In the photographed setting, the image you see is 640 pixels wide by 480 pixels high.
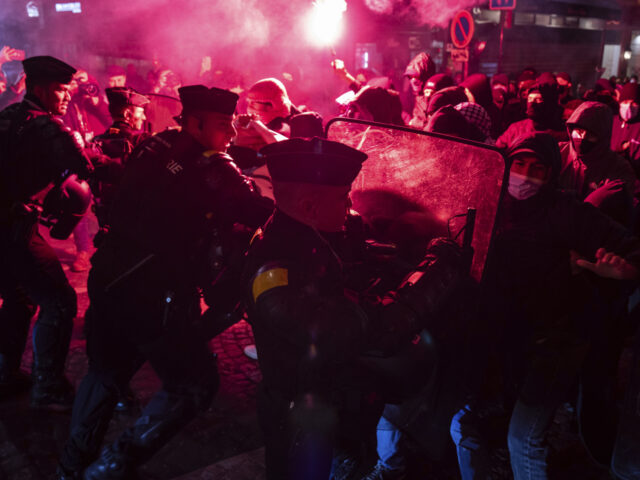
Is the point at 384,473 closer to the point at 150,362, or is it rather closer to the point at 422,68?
the point at 150,362

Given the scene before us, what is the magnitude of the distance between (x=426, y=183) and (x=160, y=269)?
1464mm

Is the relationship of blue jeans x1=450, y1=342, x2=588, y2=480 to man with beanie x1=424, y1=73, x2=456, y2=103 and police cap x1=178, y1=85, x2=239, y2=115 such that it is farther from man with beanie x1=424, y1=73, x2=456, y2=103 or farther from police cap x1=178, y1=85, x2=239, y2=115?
man with beanie x1=424, y1=73, x2=456, y2=103

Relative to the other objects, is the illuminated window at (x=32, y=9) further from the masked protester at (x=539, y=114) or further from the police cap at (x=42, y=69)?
the masked protester at (x=539, y=114)

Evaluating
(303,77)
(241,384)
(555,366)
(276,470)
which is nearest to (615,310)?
Answer: (555,366)

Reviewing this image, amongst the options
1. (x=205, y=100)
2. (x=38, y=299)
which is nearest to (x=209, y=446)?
(x=38, y=299)

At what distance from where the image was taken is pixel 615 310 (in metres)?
2.73

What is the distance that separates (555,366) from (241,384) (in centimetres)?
237

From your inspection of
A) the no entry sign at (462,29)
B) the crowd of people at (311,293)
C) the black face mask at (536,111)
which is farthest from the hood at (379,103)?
the no entry sign at (462,29)

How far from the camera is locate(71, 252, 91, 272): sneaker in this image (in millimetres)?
6180

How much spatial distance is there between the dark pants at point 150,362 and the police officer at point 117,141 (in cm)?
119

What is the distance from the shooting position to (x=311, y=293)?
1.82 metres

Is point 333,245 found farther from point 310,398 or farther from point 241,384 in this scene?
point 241,384

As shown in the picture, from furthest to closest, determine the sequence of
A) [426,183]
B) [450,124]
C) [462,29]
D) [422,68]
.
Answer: [462,29], [422,68], [450,124], [426,183]

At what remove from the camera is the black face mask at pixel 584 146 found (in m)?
3.61
